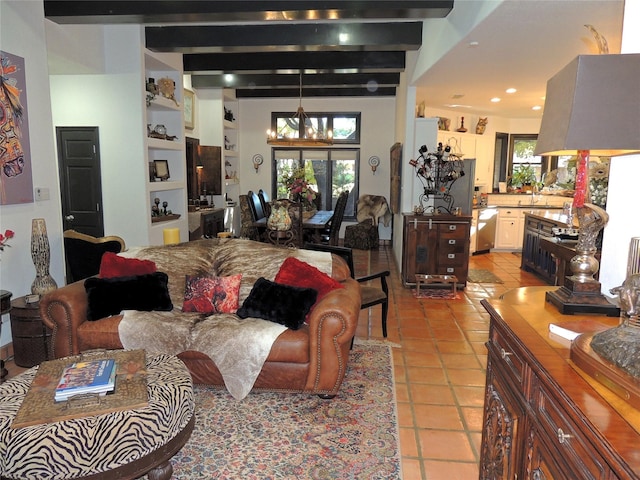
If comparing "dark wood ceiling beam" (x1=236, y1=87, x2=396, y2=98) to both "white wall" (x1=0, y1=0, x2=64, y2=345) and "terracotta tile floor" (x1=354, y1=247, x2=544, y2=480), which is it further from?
"white wall" (x1=0, y1=0, x2=64, y2=345)

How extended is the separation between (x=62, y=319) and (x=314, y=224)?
3.76m

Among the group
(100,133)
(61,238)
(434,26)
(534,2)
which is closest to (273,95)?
(100,133)

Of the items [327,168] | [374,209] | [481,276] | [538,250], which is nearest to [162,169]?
[327,168]

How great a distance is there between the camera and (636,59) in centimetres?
130

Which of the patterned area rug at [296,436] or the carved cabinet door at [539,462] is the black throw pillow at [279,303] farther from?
the carved cabinet door at [539,462]

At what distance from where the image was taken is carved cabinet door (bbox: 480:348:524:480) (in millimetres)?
1452

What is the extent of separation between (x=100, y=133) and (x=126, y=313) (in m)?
2.99

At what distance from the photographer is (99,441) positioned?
177cm

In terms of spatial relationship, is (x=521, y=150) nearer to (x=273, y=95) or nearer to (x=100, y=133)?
(x=273, y=95)

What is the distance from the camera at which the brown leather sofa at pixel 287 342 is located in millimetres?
2803

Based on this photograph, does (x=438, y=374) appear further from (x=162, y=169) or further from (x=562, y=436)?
(x=162, y=169)

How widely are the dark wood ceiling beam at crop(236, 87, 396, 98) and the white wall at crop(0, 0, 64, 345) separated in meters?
5.66

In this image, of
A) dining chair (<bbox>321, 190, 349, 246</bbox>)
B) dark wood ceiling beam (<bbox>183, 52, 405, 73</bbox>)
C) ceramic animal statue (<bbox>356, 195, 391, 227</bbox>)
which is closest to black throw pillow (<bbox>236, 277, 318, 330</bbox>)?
dining chair (<bbox>321, 190, 349, 246</bbox>)

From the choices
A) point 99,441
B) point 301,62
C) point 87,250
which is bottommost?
point 99,441
